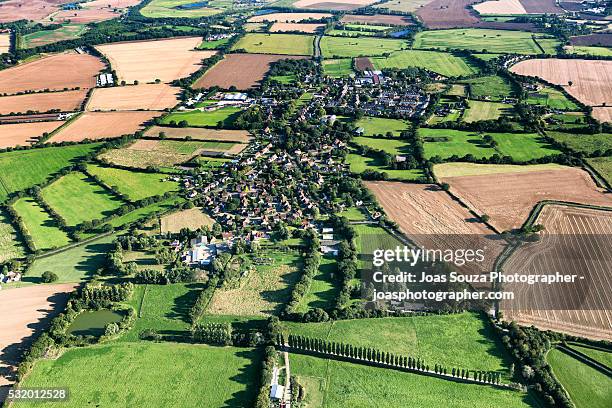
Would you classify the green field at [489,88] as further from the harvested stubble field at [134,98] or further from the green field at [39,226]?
the green field at [39,226]

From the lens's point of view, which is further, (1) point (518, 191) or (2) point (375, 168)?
(2) point (375, 168)

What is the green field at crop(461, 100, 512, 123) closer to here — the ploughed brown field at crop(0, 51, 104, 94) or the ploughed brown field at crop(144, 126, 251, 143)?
the ploughed brown field at crop(144, 126, 251, 143)

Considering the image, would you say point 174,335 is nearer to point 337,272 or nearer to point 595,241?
point 337,272

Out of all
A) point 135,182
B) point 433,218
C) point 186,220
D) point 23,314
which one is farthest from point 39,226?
point 433,218

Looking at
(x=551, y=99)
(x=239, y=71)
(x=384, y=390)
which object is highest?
(x=239, y=71)

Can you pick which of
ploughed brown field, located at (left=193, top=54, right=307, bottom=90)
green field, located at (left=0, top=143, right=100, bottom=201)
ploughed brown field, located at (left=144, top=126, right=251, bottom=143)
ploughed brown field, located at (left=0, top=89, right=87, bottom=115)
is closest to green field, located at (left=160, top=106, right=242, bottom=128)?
ploughed brown field, located at (left=144, top=126, right=251, bottom=143)

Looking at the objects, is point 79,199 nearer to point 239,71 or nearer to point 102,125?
point 102,125

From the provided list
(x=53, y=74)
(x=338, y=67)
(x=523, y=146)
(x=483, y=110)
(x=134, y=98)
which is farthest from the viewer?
(x=338, y=67)

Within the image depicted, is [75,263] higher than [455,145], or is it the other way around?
[455,145]
